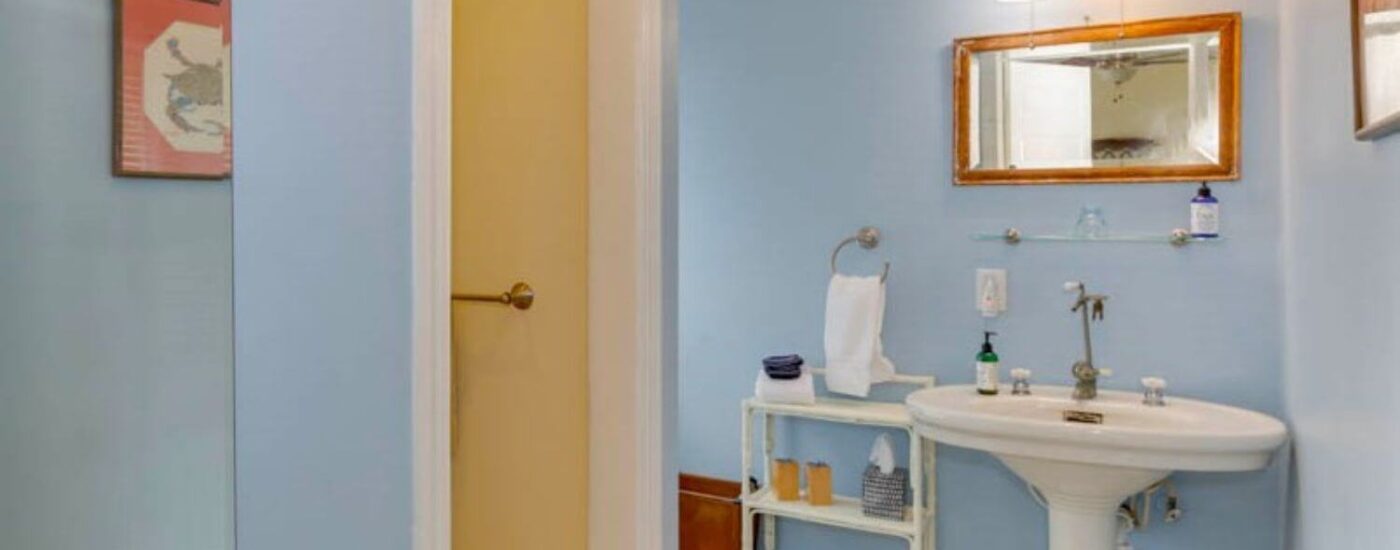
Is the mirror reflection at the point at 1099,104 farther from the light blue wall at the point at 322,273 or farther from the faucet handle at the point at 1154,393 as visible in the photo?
the light blue wall at the point at 322,273

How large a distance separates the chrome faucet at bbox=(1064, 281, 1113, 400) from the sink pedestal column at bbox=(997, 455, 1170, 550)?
30 centimetres

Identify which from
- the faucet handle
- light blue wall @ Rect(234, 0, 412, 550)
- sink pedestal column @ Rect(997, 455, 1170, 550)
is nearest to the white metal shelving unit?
sink pedestal column @ Rect(997, 455, 1170, 550)

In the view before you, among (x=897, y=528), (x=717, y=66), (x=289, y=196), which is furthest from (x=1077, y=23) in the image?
(x=289, y=196)

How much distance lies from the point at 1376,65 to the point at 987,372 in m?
1.33

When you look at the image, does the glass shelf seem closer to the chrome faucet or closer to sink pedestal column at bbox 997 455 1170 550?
the chrome faucet

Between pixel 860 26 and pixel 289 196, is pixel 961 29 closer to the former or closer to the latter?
pixel 860 26

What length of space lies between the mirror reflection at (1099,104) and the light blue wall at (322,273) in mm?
1803

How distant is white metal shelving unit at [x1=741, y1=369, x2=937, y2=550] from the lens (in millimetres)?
2457

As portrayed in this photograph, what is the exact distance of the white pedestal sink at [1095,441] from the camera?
185 cm

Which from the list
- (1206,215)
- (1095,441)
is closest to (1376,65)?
(1095,441)

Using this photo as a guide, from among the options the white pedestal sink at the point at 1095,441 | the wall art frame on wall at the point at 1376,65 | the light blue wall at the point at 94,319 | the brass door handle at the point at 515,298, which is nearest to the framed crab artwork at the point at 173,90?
the light blue wall at the point at 94,319

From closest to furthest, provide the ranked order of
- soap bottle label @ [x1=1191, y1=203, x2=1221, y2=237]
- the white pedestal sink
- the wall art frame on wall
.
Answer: the wall art frame on wall → the white pedestal sink → soap bottle label @ [x1=1191, y1=203, x2=1221, y2=237]

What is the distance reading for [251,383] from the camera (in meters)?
0.94

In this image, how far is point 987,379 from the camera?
2375 mm
